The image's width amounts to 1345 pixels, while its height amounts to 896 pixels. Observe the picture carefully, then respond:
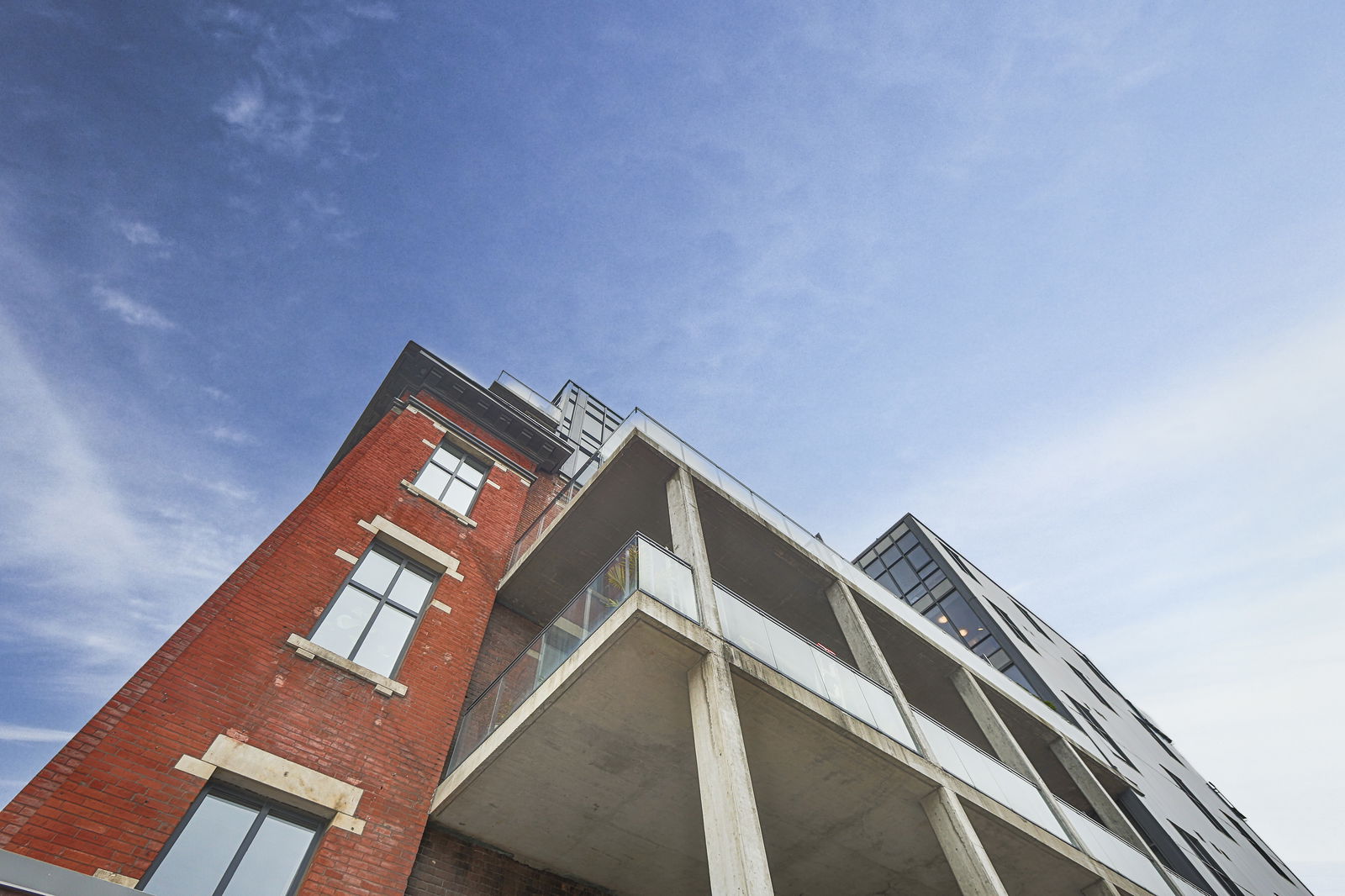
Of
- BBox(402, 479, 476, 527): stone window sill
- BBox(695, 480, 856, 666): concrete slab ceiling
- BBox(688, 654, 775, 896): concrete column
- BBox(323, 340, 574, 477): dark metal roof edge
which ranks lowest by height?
BBox(688, 654, 775, 896): concrete column

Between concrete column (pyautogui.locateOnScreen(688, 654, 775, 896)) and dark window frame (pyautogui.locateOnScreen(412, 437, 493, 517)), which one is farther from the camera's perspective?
dark window frame (pyautogui.locateOnScreen(412, 437, 493, 517))

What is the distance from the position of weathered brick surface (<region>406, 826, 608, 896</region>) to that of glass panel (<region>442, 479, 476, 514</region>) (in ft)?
17.6

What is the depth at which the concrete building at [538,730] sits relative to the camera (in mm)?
5809

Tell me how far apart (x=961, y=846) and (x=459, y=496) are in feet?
30.5

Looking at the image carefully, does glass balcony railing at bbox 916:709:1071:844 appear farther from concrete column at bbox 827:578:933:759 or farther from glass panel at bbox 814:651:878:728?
glass panel at bbox 814:651:878:728

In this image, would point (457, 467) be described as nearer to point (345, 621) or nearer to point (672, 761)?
point (345, 621)

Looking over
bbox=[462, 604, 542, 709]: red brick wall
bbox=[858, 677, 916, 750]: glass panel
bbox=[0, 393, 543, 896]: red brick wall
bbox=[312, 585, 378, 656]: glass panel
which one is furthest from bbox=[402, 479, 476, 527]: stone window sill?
bbox=[858, 677, 916, 750]: glass panel

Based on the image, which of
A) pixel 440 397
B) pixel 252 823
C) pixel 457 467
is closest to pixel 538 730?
pixel 252 823

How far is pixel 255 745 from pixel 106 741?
1215 mm

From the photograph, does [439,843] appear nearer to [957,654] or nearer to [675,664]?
[675,664]

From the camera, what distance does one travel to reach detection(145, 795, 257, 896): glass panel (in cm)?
543

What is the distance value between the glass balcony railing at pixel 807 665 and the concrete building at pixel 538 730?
1.8 inches

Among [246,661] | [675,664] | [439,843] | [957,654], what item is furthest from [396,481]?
[957,654]

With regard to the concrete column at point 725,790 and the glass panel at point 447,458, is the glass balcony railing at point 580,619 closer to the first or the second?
the concrete column at point 725,790
